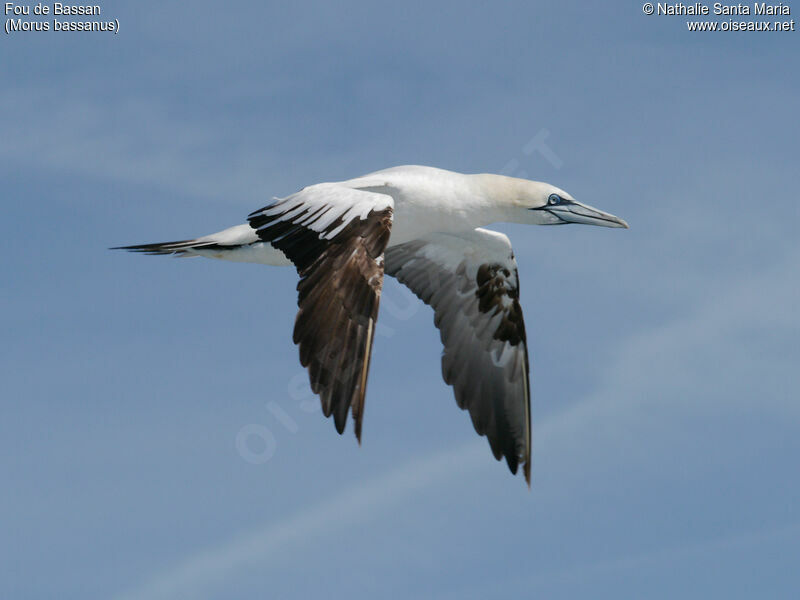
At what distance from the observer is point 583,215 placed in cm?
1480

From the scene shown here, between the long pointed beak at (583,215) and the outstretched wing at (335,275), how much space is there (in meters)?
2.77

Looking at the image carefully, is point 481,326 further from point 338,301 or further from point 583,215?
point 338,301

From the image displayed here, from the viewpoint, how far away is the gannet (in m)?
11.4

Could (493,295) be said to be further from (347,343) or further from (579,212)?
(347,343)

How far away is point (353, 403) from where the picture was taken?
11.1m

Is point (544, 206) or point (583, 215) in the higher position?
A: point (544, 206)

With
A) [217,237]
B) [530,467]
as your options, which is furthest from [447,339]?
[217,237]

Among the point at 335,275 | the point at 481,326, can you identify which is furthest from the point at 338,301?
the point at 481,326

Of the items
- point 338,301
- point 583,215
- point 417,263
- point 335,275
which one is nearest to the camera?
point 338,301

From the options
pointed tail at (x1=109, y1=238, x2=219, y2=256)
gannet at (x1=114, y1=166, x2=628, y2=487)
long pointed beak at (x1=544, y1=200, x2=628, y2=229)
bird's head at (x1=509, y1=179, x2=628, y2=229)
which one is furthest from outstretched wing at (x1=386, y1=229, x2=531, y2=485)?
pointed tail at (x1=109, y1=238, x2=219, y2=256)

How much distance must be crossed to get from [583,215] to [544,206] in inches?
21.1

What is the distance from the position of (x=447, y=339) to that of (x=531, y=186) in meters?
2.67

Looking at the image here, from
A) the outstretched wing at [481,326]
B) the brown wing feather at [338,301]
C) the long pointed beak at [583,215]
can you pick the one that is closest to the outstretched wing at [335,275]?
the brown wing feather at [338,301]

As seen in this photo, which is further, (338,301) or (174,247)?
(174,247)
